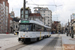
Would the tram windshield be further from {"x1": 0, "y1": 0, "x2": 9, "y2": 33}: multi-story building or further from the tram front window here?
{"x1": 0, "y1": 0, "x2": 9, "y2": 33}: multi-story building

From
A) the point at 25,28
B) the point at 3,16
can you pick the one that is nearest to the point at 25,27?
the point at 25,28

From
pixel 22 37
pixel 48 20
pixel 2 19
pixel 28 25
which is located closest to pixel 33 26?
pixel 28 25

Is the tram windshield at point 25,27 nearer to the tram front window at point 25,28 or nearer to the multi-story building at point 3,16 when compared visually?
the tram front window at point 25,28

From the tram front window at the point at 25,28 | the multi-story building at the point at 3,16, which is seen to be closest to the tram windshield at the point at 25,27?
the tram front window at the point at 25,28

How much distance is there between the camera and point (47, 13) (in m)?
120

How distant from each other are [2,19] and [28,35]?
63845 millimetres

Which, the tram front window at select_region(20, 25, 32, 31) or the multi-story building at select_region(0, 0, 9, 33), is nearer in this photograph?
the tram front window at select_region(20, 25, 32, 31)

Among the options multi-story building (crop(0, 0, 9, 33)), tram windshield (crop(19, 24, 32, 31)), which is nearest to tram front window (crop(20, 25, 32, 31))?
tram windshield (crop(19, 24, 32, 31))

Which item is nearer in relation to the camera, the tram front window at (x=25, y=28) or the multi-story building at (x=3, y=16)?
the tram front window at (x=25, y=28)

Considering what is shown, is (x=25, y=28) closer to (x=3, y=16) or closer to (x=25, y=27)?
(x=25, y=27)

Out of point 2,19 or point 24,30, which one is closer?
point 24,30

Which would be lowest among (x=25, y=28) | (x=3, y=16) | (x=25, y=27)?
(x=25, y=28)

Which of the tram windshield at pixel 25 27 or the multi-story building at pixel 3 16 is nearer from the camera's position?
the tram windshield at pixel 25 27

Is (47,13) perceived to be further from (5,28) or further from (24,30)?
(24,30)
